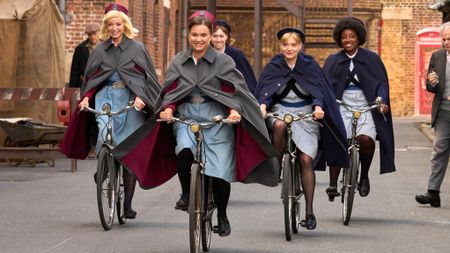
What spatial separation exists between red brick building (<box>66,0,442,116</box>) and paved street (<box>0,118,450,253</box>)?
62.9 ft

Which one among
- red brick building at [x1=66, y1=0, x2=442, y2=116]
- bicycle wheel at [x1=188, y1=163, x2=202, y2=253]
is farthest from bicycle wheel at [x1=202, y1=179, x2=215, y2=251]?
red brick building at [x1=66, y1=0, x2=442, y2=116]

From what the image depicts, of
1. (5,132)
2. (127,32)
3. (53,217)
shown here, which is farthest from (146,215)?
(5,132)

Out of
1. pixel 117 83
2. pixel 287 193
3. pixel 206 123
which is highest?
pixel 117 83

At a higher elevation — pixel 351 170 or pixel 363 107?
pixel 363 107

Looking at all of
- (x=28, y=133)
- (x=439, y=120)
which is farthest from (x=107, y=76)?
(x=28, y=133)

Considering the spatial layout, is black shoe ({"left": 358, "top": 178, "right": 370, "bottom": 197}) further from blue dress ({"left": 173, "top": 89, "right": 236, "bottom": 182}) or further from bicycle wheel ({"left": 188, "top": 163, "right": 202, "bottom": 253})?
bicycle wheel ({"left": 188, "top": 163, "right": 202, "bottom": 253})

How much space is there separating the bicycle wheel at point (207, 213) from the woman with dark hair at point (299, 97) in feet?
5.18

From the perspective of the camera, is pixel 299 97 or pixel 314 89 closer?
pixel 314 89

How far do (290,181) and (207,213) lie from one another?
145 cm

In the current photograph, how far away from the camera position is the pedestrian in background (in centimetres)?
1421

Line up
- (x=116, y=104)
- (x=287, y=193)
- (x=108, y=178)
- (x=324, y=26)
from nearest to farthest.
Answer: (x=287, y=193) → (x=108, y=178) → (x=116, y=104) → (x=324, y=26)

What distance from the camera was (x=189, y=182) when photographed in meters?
9.72

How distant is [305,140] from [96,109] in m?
1.82

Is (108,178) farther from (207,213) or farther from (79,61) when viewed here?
(79,61)
